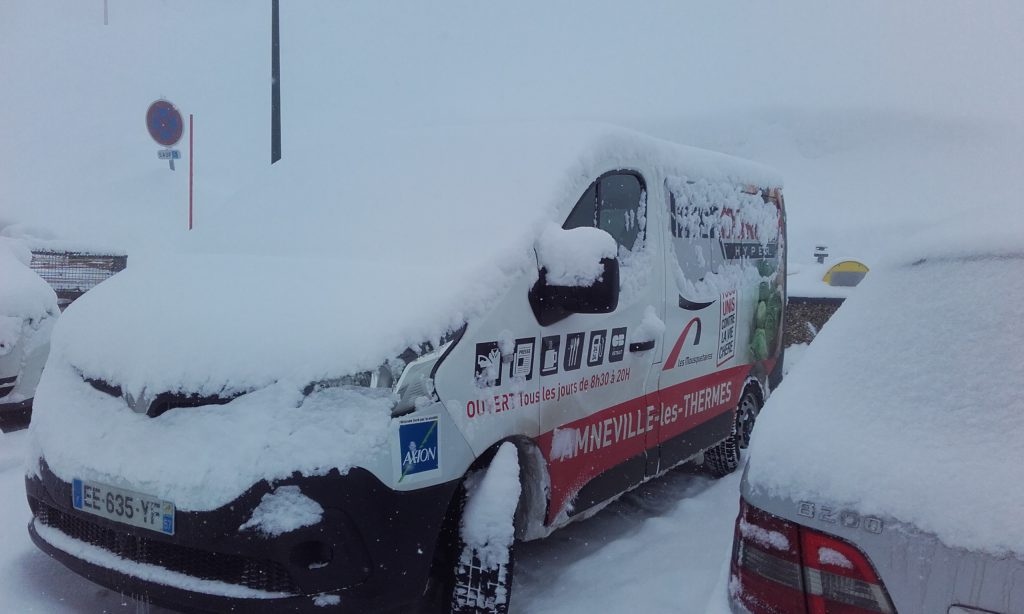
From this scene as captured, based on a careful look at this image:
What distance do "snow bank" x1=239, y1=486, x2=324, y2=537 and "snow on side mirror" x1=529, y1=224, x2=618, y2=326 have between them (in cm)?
115

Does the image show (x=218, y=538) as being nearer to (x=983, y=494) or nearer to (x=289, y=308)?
(x=289, y=308)

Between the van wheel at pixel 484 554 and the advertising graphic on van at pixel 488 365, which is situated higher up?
the advertising graphic on van at pixel 488 365

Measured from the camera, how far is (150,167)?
23.5 m

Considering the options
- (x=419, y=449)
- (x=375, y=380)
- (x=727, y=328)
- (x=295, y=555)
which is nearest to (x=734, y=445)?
(x=727, y=328)

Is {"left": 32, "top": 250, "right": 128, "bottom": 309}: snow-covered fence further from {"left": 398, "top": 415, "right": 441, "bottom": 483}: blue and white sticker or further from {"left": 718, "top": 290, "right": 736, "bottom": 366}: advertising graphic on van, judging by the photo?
{"left": 398, "top": 415, "right": 441, "bottom": 483}: blue and white sticker

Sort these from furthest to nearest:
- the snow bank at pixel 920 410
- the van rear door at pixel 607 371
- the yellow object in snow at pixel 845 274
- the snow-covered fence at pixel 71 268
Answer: the snow-covered fence at pixel 71 268
the yellow object in snow at pixel 845 274
the van rear door at pixel 607 371
the snow bank at pixel 920 410

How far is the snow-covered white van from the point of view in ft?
8.00

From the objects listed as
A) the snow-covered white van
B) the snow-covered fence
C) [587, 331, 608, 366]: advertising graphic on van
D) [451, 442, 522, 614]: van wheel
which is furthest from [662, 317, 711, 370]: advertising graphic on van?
the snow-covered fence

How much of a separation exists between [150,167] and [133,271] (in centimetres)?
2222

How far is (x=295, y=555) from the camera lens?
7.92ft

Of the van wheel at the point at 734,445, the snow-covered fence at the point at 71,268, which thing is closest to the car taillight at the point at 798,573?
the van wheel at the point at 734,445

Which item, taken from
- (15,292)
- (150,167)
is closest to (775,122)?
(150,167)

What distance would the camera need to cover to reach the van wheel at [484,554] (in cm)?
280

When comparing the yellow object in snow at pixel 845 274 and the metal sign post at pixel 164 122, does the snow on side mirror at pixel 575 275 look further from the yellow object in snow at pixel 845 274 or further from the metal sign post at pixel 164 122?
the yellow object in snow at pixel 845 274
